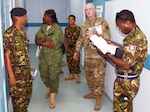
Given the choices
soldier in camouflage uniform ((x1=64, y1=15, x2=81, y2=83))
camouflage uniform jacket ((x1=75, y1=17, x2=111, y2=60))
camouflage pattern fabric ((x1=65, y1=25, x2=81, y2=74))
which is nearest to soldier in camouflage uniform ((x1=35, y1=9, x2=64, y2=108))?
camouflage uniform jacket ((x1=75, y1=17, x2=111, y2=60))

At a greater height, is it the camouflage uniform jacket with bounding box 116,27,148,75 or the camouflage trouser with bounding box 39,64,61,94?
the camouflage uniform jacket with bounding box 116,27,148,75

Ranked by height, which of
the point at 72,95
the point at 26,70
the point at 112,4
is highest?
the point at 112,4

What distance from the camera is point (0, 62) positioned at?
67.6 inches

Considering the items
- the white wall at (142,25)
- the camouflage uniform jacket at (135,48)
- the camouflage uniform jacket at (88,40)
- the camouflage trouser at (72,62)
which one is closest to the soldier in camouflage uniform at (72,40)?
the camouflage trouser at (72,62)

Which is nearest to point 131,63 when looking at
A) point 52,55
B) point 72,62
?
point 52,55

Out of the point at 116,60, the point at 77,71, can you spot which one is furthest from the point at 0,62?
the point at 77,71

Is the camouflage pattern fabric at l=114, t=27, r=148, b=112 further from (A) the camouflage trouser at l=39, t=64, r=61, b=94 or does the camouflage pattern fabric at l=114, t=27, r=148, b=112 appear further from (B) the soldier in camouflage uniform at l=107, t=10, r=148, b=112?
(A) the camouflage trouser at l=39, t=64, r=61, b=94

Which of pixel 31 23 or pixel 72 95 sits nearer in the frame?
pixel 72 95

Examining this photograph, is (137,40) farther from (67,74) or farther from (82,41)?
(67,74)

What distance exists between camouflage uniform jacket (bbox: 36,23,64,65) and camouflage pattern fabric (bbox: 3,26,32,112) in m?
0.72

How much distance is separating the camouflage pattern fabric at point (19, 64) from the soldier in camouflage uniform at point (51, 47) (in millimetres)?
702

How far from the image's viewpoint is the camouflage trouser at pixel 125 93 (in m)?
1.83

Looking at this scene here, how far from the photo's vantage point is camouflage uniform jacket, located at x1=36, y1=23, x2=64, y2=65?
9.45ft

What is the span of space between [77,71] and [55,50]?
Result: 143 cm
